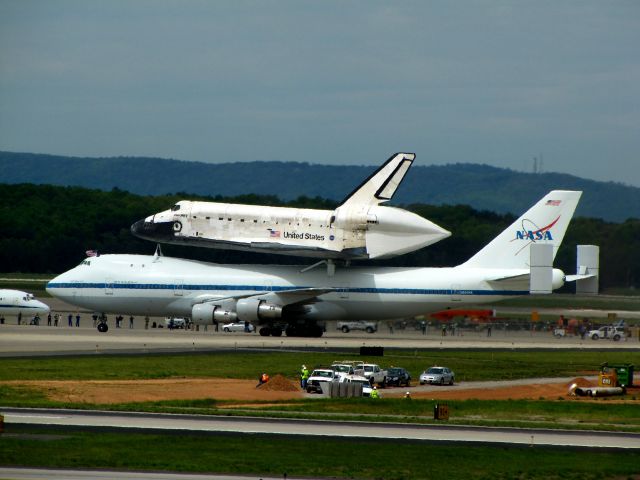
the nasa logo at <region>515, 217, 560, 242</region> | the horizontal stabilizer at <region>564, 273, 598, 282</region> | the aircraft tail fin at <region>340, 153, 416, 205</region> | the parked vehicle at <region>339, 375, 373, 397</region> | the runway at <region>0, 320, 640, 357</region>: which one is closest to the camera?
the parked vehicle at <region>339, 375, 373, 397</region>

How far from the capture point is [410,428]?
3797 centimetres

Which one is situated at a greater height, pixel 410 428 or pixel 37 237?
pixel 37 237

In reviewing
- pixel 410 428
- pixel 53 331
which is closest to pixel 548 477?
pixel 410 428

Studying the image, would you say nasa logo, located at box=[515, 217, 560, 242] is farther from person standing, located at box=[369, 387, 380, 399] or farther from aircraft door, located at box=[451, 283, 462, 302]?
person standing, located at box=[369, 387, 380, 399]

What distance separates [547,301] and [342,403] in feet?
212

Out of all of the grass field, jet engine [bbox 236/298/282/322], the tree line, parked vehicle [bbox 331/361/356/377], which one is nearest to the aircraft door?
the grass field

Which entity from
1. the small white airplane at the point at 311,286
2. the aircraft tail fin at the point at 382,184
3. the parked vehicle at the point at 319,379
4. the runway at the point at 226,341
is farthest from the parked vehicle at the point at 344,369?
the aircraft tail fin at the point at 382,184

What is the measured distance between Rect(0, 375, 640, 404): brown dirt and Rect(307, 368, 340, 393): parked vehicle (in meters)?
0.60

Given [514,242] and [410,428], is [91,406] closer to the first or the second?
[410,428]

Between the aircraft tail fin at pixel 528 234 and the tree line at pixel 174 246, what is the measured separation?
118 feet

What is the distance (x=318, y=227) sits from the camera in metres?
83.8

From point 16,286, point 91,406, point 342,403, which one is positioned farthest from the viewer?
point 16,286

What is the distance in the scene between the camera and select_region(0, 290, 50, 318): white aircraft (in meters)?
96.4

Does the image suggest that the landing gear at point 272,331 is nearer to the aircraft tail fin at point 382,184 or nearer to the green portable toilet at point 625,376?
the aircraft tail fin at point 382,184
